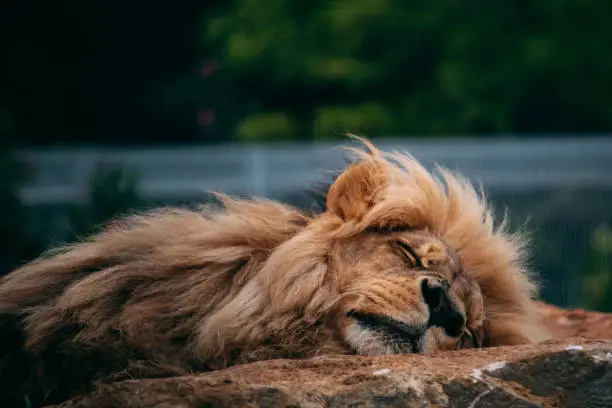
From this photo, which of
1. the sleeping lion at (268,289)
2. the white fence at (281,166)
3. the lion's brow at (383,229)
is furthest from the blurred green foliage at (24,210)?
the white fence at (281,166)

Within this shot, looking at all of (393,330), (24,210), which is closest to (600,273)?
(24,210)

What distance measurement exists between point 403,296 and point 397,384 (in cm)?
49

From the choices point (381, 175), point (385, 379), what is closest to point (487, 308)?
point (381, 175)

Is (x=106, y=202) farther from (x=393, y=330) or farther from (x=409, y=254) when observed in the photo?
(x=393, y=330)

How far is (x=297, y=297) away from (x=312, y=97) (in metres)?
10.7

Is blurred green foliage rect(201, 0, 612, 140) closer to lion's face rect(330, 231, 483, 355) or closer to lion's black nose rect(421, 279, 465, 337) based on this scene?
lion's face rect(330, 231, 483, 355)

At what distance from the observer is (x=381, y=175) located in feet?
11.1

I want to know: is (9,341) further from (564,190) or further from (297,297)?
(564,190)

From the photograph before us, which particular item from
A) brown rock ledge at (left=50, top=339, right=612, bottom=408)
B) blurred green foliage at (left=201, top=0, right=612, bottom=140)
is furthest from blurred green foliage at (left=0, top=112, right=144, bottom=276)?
blurred green foliage at (left=201, top=0, right=612, bottom=140)

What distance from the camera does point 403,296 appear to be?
296 cm

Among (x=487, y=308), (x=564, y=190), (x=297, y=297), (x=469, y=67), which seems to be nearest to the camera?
(x=297, y=297)

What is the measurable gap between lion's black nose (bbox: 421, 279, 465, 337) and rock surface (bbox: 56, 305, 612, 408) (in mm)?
314

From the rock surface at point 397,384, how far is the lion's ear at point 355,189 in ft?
2.29

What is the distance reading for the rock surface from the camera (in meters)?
2.42
